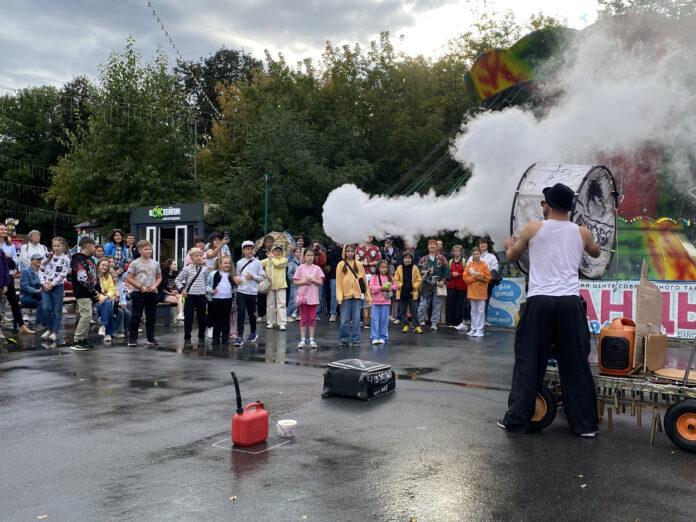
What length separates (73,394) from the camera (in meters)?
7.74

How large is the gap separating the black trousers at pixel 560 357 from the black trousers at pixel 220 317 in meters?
7.42

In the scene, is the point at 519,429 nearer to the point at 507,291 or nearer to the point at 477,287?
the point at 477,287

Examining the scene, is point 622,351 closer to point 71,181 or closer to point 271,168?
point 271,168

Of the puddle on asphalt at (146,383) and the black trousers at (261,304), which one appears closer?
the puddle on asphalt at (146,383)

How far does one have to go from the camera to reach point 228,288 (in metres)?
12.3

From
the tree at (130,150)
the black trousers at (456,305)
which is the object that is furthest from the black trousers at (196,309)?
the tree at (130,150)

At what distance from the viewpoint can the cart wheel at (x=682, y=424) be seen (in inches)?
221

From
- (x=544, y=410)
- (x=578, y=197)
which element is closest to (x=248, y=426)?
(x=544, y=410)

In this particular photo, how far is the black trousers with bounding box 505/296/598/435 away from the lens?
232 inches

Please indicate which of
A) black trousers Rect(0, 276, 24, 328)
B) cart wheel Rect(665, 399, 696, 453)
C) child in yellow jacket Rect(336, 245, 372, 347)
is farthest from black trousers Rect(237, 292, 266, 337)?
cart wheel Rect(665, 399, 696, 453)

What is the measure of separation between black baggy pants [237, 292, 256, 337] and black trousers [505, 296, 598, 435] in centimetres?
736

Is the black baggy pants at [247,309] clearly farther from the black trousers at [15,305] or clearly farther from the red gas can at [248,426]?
the red gas can at [248,426]

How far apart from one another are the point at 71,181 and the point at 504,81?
26.6 meters

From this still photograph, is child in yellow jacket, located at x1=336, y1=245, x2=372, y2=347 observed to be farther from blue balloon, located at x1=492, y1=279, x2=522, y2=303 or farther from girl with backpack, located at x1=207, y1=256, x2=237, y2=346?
blue balloon, located at x1=492, y1=279, x2=522, y2=303
